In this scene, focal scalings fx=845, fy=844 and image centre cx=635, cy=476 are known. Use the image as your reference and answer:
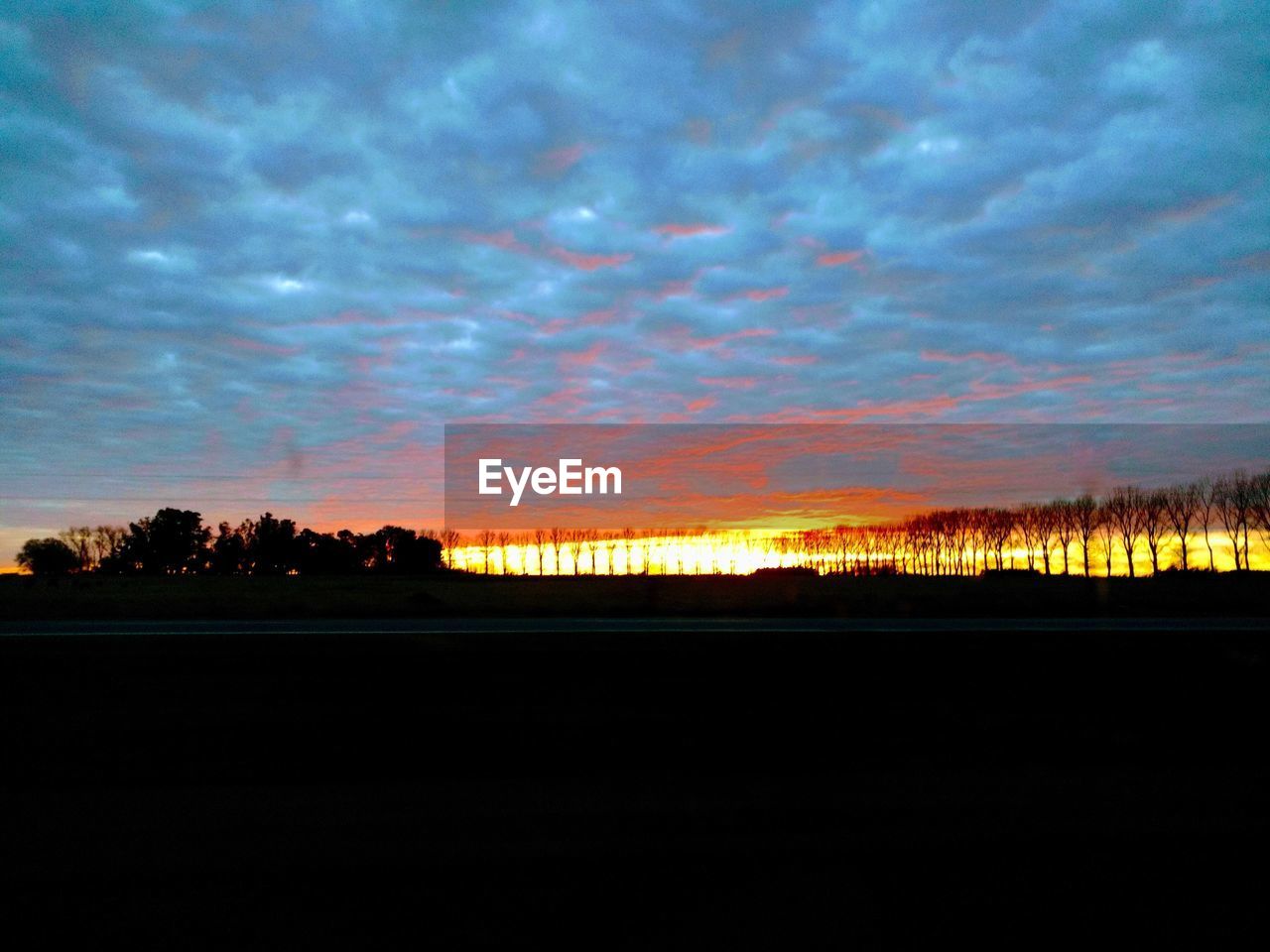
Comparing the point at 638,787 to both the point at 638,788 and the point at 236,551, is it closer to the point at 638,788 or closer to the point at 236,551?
the point at 638,788

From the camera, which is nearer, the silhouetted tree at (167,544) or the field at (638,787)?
the field at (638,787)

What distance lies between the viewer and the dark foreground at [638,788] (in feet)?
12.5

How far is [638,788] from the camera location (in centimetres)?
550

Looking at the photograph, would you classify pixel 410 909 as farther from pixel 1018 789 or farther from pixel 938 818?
pixel 1018 789

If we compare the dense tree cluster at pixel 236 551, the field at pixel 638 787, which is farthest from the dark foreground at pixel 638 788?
the dense tree cluster at pixel 236 551

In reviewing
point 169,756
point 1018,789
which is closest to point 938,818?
point 1018,789

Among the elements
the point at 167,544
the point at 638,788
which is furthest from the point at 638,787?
the point at 167,544

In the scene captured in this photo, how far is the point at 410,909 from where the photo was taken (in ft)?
12.6

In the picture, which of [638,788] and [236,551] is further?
[236,551]

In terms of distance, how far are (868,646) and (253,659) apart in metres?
6.05

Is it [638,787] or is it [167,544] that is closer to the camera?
[638,787]

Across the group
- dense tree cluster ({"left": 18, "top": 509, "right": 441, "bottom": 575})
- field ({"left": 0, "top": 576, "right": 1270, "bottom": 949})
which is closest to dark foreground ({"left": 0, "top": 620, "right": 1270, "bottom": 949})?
field ({"left": 0, "top": 576, "right": 1270, "bottom": 949})

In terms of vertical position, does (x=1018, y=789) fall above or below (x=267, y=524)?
below

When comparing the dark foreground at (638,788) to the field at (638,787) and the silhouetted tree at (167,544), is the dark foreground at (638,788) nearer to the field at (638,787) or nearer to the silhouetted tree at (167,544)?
the field at (638,787)
